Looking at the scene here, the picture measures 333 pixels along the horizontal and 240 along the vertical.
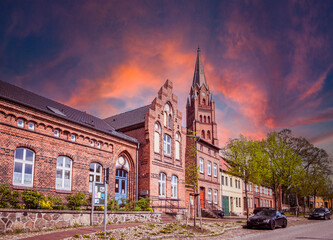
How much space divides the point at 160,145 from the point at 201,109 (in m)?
44.5

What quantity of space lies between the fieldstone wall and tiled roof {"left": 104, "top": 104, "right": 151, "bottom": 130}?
11.5 metres

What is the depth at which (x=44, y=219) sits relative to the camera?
1465 centimetres

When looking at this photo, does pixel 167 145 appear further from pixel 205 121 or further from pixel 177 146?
pixel 205 121

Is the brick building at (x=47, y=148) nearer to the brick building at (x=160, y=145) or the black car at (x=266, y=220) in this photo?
the brick building at (x=160, y=145)

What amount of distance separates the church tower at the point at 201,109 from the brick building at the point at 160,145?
33189 mm

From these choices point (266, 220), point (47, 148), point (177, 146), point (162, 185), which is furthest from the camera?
point (177, 146)

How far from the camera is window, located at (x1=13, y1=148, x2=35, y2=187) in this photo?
57.6 ft

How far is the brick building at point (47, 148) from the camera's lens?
17.4m

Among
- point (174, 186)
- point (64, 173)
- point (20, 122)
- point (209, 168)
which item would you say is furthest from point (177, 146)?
point (20, 122)

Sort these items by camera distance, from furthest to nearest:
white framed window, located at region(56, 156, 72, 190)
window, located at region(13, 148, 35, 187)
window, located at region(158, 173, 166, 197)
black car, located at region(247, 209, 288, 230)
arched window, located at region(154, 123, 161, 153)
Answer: arched window, located at region(154, 123, 161, 153), window, located at region(158, 173, 166, 197), black car, located at region(247, 209, 288, 230), white framed window, located at region(56, 156, 72, 190), window, located at region(13, 148, 35, 187)

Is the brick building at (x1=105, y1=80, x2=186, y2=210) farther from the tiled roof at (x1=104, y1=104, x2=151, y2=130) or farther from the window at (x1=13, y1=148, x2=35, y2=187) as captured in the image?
the window at (x1=13, y1=148, x2=35, y2=187)

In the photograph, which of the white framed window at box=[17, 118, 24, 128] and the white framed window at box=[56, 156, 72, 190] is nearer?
the white framed window at box=[17, 118, 24, 128]

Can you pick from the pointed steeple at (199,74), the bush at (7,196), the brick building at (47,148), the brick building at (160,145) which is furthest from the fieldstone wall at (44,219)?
the pointed steeple at (199,74)

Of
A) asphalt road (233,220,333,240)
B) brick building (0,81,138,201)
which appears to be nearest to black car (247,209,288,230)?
asphalt road (233,220,333,240)
